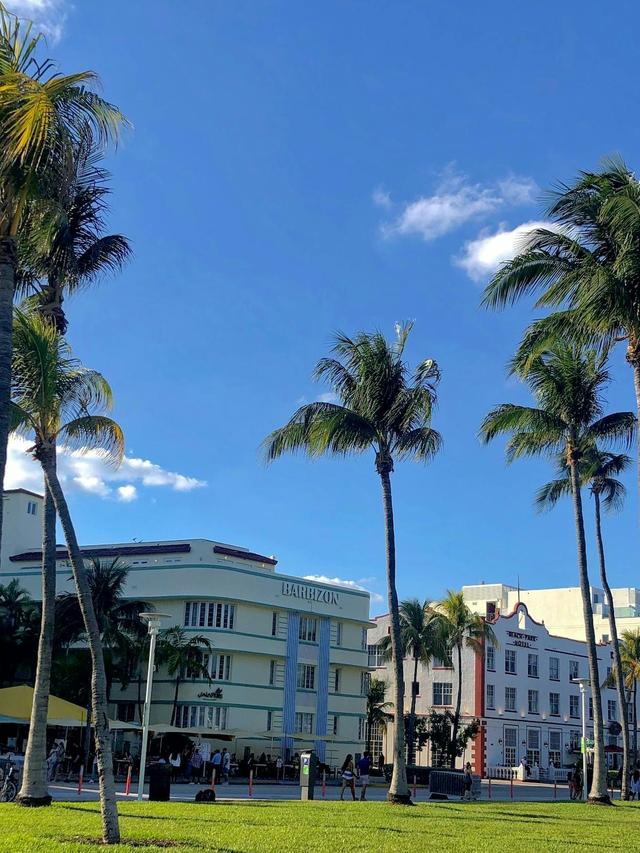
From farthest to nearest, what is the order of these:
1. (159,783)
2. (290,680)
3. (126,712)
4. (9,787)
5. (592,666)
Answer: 1. (290,680)
2. (126,712)
3. (592,666)
4. (159,783)
5. (9,787)

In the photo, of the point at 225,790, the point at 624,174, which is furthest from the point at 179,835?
the point at 225,790

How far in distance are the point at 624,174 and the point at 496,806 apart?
19.4 m

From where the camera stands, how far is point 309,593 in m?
58.2

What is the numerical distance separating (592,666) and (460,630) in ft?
110

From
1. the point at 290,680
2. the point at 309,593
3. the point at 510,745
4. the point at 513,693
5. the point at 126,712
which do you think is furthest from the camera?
the point at 513,693

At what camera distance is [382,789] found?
47281mm

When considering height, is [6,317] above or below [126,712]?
above

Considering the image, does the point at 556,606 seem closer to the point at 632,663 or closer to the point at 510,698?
the point at 632,663

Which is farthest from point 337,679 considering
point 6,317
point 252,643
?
point 6,317

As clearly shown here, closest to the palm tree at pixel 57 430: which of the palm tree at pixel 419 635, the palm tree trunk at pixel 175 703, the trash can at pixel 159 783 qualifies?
the trash can at pixel 159 783

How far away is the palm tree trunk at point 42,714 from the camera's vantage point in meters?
21.3

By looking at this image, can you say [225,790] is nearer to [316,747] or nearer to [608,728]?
[316,747]

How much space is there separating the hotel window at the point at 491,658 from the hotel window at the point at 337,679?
14.7 metres

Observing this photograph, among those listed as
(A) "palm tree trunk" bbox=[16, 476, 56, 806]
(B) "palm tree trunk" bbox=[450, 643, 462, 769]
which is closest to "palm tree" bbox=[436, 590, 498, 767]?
(B) "palm tree trunk" bbox=[450, 643, 462, 769]
